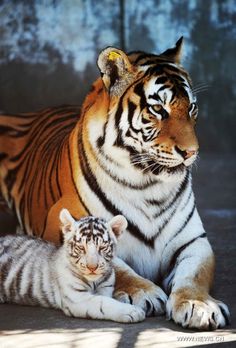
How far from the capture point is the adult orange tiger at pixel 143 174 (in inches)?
218

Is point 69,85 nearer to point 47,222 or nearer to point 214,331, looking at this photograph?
point 47,222

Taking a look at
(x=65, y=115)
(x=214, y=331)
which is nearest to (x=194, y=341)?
(x=214, y=331)

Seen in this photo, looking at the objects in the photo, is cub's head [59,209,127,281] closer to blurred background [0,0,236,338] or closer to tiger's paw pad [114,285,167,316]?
tiger's paw pad [114,285,167,316]

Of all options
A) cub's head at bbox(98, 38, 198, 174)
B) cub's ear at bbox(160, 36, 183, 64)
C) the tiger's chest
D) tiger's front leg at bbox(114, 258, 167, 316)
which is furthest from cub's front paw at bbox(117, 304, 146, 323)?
cub's ear at bbox(160, 36, 183, 64)

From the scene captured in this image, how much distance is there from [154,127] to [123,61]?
396mm

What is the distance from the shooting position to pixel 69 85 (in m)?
9.59

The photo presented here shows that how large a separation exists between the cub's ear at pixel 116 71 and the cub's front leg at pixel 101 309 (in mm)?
1143

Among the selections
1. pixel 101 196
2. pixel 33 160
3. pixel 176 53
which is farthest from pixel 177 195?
pixel 33 160

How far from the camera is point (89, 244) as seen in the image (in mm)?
5223

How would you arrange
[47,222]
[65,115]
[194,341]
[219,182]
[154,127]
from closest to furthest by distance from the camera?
1. [194,341]
2. [154,127]
3. [47,222]
4. [65,115]
5. [219,182]

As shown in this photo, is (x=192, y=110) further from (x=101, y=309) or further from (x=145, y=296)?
(x=101, y=309)

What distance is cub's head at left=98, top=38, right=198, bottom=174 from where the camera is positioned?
18.2 ft

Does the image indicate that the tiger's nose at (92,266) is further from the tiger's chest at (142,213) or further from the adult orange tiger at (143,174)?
Answer: the tiger's chest at (142,213)

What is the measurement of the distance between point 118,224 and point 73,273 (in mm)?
338
